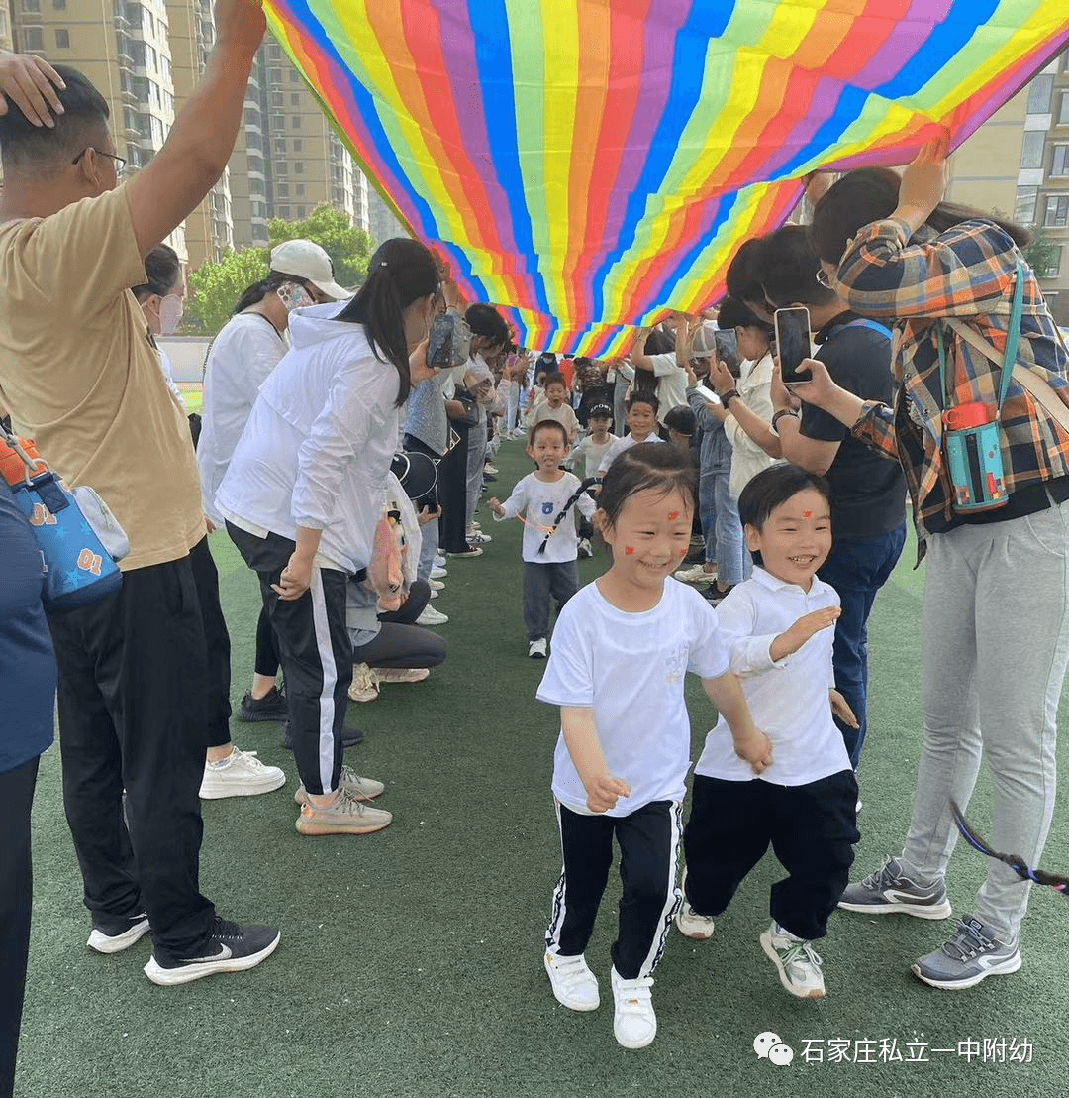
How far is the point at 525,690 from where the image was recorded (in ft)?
14.1

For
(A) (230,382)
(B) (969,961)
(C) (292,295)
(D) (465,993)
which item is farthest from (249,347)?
(B) (969,961)

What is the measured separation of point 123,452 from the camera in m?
1.91

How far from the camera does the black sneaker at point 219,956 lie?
2219mm

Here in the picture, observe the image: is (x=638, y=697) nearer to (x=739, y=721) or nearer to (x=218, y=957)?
(x=739, y=721)

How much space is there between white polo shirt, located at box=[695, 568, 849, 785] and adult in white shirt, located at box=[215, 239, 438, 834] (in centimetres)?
120

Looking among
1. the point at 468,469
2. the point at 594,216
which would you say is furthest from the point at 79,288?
the point at 468,469

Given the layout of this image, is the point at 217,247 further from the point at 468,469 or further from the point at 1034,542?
the point at 1034,542

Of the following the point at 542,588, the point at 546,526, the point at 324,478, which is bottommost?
the point at 542,588

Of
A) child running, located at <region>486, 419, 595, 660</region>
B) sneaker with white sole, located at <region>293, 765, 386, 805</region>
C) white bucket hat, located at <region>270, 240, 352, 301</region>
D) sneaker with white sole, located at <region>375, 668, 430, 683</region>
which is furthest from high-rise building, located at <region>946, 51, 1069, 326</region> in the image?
sneaker with white sole, located at <region>293, 765, 386, 805</region>

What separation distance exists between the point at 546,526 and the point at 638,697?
2.83m

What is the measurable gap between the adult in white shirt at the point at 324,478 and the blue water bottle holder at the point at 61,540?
43.1 inches

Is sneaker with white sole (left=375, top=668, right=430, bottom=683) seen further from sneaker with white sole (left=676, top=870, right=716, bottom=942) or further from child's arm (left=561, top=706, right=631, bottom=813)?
child's arm (left=561, top=706, right=631, bottom=813)

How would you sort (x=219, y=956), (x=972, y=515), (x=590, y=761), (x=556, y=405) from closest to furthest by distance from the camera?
(x=590, y=761)
(x=972, y=515)
(x=219, y=956)
(x=556, y=405)

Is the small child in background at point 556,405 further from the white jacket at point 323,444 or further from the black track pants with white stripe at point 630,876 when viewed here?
the black track pants with white stripe at point 630,876
